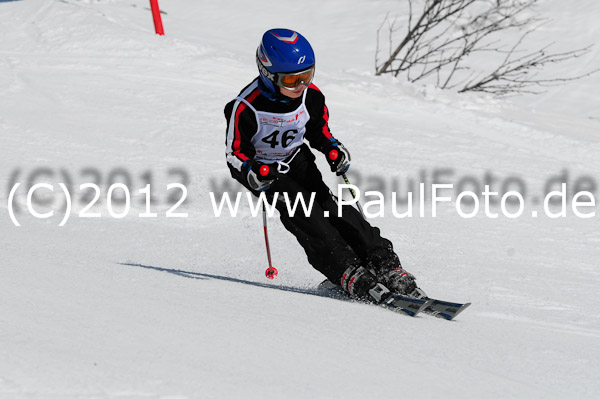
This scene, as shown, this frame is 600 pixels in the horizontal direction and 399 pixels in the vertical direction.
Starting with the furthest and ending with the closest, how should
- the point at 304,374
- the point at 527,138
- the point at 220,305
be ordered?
the point at 527,138, the point at 220,305, the point at 304,374

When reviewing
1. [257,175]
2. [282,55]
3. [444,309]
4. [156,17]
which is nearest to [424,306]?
[444,309]

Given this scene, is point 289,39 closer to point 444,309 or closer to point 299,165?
point 299,165

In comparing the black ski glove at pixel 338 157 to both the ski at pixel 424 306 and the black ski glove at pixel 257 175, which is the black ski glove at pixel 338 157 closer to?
the black ski glove at pixel 257 175

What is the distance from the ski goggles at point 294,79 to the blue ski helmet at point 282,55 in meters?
0.02

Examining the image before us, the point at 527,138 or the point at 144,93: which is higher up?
the point at 144,93

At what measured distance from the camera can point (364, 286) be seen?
3742 mm

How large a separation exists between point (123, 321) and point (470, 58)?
41.6 feet

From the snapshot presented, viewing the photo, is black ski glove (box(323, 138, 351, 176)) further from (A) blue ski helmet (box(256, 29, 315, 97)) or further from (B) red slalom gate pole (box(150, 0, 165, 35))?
(B) red slalom gate pole (box(150, 0, 165, 35))

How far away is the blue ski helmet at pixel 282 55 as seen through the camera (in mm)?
3818

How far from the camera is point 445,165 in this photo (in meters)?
6.87

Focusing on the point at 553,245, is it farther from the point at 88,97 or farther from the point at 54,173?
the point at 88,97

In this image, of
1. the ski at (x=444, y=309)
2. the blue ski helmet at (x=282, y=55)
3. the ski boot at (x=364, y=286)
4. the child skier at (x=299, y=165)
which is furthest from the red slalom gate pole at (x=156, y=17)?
the ski at (x=444, y=309)

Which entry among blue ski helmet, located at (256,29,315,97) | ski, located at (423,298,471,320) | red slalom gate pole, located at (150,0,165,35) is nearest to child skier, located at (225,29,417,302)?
blue ski helmet, located at (256,29,315,97)

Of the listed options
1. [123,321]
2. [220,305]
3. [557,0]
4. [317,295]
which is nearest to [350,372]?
[123,321]
